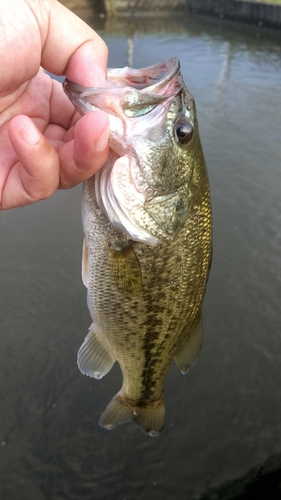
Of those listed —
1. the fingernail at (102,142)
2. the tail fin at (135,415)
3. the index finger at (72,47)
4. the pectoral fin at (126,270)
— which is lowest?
the tail fin at (135,415)

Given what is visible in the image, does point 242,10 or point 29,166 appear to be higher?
point 29,166

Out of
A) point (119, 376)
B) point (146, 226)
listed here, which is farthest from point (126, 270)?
point (119, 376)

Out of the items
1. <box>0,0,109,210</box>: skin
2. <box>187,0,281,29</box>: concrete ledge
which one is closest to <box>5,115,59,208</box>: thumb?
<box>0,0,109,210</box>: skin

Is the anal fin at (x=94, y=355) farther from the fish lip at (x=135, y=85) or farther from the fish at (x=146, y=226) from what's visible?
the fish lip at (x=135, y=85)

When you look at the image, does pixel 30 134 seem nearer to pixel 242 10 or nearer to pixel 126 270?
pixel 126 270

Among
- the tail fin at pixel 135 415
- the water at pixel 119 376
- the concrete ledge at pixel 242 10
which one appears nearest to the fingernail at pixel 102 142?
the tail fin at pixel 135 415

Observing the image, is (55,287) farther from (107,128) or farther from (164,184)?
(107,128)

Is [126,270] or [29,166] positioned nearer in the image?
[29,166]
